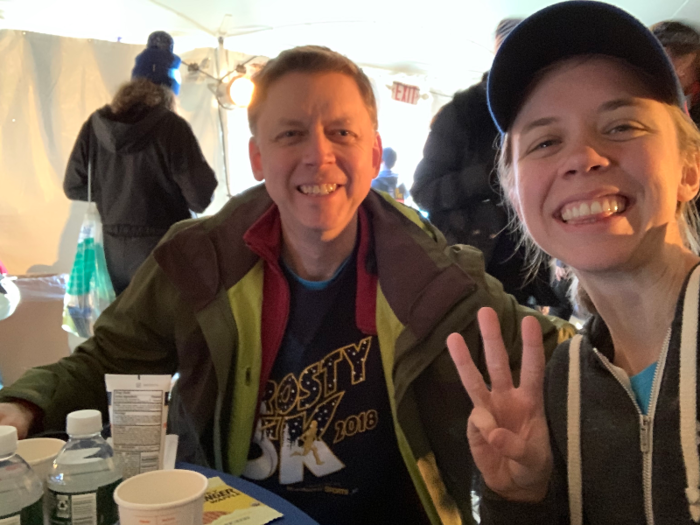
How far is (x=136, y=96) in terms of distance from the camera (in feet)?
7.22

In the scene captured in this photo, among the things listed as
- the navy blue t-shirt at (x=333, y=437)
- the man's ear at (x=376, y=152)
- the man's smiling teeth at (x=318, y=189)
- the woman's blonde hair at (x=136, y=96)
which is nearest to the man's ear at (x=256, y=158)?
the man's smiling teeth at (x=318, y=189)

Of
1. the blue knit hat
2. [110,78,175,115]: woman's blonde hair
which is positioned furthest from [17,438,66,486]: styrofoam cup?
the blue knit hat

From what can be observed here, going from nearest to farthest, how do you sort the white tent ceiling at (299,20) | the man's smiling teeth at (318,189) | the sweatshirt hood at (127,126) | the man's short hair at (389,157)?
1. the man's smiling teeth at (318,189)
2. the sweatshirt hood at (127,126)
3. the white tent ceiling at (299,20)
4. the man's short hair at (389,157)

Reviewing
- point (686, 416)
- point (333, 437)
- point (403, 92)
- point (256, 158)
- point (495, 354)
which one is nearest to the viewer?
point (686, 416)

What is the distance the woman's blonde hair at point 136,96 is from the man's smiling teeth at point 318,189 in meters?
Answer: 1.44

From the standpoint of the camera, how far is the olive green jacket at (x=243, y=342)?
94cm

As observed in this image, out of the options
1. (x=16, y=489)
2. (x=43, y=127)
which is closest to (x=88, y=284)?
(x=43, y=127)

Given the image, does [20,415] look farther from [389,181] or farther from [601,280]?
[389,181]

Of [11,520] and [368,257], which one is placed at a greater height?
[368,257]

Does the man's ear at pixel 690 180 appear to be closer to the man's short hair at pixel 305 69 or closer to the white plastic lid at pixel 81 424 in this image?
the man's short hair at pixel 305 69

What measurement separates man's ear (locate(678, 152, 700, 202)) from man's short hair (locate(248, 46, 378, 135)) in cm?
67

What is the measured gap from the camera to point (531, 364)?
2.30ft

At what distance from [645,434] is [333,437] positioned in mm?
546

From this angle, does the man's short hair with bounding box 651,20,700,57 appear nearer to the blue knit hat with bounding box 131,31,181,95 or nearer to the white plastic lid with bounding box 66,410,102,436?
the white plastic lid with bounding box 66,410,102,436
